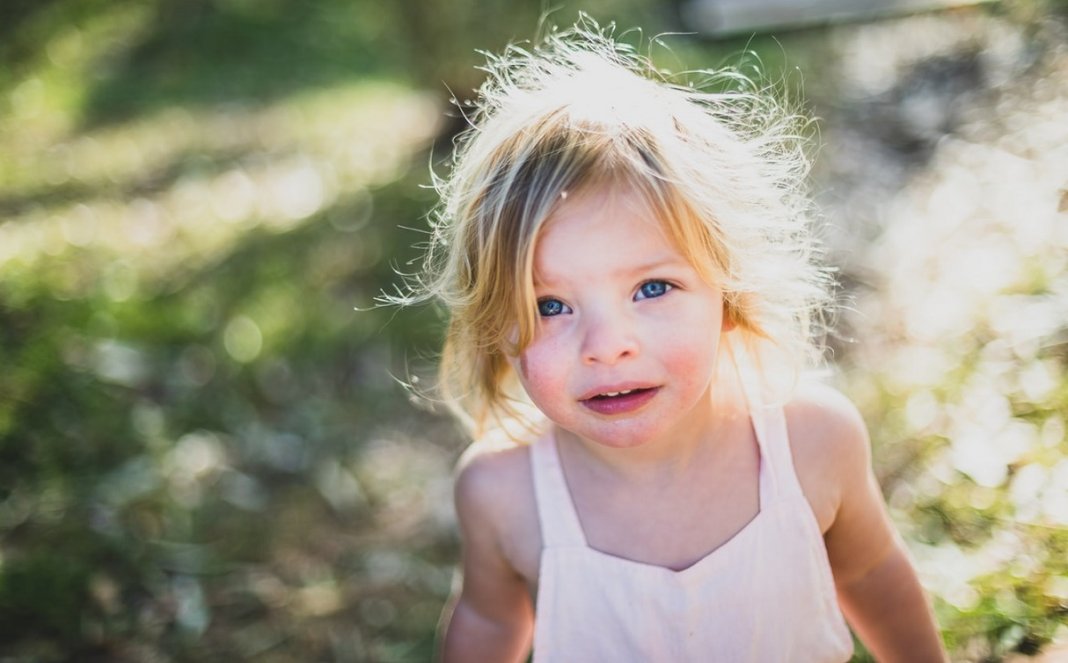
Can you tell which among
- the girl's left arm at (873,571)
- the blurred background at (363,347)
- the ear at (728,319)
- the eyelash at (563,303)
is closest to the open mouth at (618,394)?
the eyelash at (563,303)

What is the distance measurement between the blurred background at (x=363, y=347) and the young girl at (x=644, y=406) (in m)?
0.46

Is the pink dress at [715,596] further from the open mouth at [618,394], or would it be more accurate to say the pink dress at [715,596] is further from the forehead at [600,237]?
the forehead at [600,237]

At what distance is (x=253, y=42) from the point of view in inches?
336

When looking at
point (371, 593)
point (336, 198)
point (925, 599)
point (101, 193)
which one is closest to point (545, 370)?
point (925, 599)

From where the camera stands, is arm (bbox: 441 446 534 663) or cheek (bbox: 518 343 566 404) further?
arm (bbox: 441 446 534 663)

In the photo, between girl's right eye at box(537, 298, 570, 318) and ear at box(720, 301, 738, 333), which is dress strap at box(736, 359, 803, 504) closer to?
ear at box(720, 301, 738, 333)

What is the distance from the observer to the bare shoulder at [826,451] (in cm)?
172

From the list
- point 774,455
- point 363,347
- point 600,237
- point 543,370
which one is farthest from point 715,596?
point 363,347

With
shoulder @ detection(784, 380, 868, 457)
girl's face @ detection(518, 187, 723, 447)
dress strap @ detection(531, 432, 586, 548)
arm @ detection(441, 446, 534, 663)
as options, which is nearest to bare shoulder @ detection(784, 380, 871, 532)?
shoulder @ detection(784, 380, 868, 457)

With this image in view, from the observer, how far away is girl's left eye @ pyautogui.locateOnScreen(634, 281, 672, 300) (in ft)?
5.03

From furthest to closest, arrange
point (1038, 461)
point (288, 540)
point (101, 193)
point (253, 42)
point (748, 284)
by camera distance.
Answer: point (253, 42), point (101, 193), point (288, 540), point (1038, 461), point (748, 284)

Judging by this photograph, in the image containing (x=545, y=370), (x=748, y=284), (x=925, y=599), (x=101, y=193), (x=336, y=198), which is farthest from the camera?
(x=101, y=193)

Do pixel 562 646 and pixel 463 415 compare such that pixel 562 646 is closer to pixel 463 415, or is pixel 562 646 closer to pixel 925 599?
pixel 463 415

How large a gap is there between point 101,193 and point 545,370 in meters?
4.70
